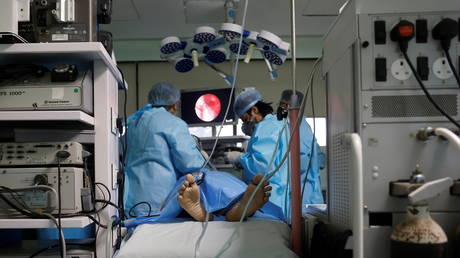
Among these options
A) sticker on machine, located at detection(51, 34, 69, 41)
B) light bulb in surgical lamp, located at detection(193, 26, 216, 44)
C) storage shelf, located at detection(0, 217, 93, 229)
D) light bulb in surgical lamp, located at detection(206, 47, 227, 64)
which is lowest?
storage shelf, located at detection(0, 217, 93, 229)

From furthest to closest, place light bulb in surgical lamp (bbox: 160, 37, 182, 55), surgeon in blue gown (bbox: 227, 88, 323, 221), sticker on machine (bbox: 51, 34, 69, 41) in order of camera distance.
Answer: light bulb in surgical lamp (bbox: 160, 37, 182, 55) < surgeon in blue gown (bbox: 227, 88, 323, 221) < sticker on machine (bbox: 51, 34, 69, 41)

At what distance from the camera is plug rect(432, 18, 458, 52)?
39.3 inches

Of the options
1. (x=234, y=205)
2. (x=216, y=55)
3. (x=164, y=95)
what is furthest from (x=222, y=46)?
(x=234, y=205)

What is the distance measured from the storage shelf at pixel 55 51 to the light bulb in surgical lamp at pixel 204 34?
92 cm

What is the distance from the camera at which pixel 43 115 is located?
1291 mm

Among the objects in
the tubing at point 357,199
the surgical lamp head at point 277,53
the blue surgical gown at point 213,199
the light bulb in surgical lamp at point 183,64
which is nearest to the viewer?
the tubing at point 357,199

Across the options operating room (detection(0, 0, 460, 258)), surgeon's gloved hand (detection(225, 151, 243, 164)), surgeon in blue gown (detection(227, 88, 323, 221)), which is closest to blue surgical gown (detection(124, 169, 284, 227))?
operating room (detection(0, 0, 460, 258))

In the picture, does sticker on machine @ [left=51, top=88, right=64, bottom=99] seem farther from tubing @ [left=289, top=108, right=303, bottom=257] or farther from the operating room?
tubing @ [left=289, top=108, right=303, bottom=257]

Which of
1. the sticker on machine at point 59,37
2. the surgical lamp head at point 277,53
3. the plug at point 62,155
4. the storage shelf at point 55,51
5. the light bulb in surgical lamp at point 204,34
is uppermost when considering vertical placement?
the light bulb in surgical lamp at point 204,34

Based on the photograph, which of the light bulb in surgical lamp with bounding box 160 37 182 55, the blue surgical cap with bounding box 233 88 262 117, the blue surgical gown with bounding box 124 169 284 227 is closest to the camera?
the blue surgical gown with bounding box 124 169 284 227

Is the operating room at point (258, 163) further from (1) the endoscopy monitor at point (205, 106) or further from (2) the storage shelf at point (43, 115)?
(1) the endoscopy monitor at point (205, 106)

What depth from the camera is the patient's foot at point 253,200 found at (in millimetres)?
1492

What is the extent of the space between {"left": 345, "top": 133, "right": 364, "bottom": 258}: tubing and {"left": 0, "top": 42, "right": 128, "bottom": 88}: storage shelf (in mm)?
915

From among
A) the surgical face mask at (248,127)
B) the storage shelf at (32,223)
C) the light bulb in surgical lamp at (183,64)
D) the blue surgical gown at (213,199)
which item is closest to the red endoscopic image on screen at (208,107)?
the surgical face mask at (248,127)
